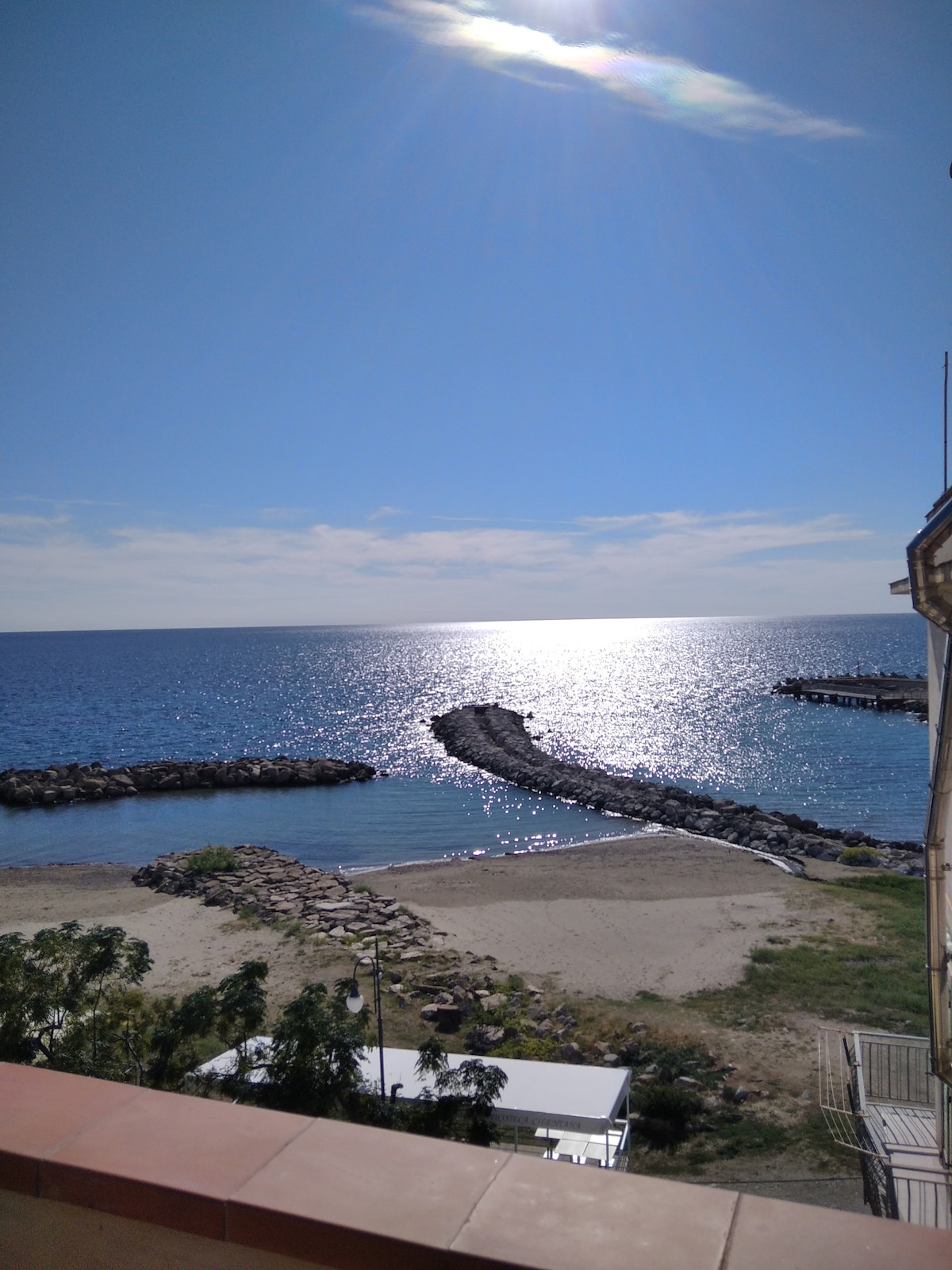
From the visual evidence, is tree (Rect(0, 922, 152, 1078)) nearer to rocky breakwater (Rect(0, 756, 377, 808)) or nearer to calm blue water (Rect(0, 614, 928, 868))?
calm blue water (Rect(0, 614, 928, 868))

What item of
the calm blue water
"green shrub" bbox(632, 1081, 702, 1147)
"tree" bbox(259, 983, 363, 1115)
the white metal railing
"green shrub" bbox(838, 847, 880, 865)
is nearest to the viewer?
the white metal railing

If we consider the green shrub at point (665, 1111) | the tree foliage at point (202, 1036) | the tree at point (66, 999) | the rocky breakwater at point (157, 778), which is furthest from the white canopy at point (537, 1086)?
the rocky breakwater at point (157, 778)

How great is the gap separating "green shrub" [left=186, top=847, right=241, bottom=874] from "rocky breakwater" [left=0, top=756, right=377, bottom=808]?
20.0m

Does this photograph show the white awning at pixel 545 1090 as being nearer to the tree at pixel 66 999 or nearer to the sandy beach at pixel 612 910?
the tree at pixel 66 999

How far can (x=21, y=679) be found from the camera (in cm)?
12688

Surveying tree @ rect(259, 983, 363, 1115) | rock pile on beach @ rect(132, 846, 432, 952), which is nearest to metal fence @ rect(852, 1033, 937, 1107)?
tree @ rect(259, 983, 363, 1115)

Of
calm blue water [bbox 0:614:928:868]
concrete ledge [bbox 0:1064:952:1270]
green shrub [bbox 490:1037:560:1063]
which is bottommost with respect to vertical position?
calm blue water [bbox 0:614:928:868]

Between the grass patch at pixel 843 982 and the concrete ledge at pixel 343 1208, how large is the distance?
1585 centimetres

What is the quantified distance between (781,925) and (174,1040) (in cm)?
1595

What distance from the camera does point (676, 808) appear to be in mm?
41219

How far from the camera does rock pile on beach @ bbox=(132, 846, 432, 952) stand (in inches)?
858

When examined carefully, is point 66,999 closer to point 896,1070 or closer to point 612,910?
point 896,1070

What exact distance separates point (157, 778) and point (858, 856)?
3605 centimetres

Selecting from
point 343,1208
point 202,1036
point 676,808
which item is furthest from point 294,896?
point 343,1208
